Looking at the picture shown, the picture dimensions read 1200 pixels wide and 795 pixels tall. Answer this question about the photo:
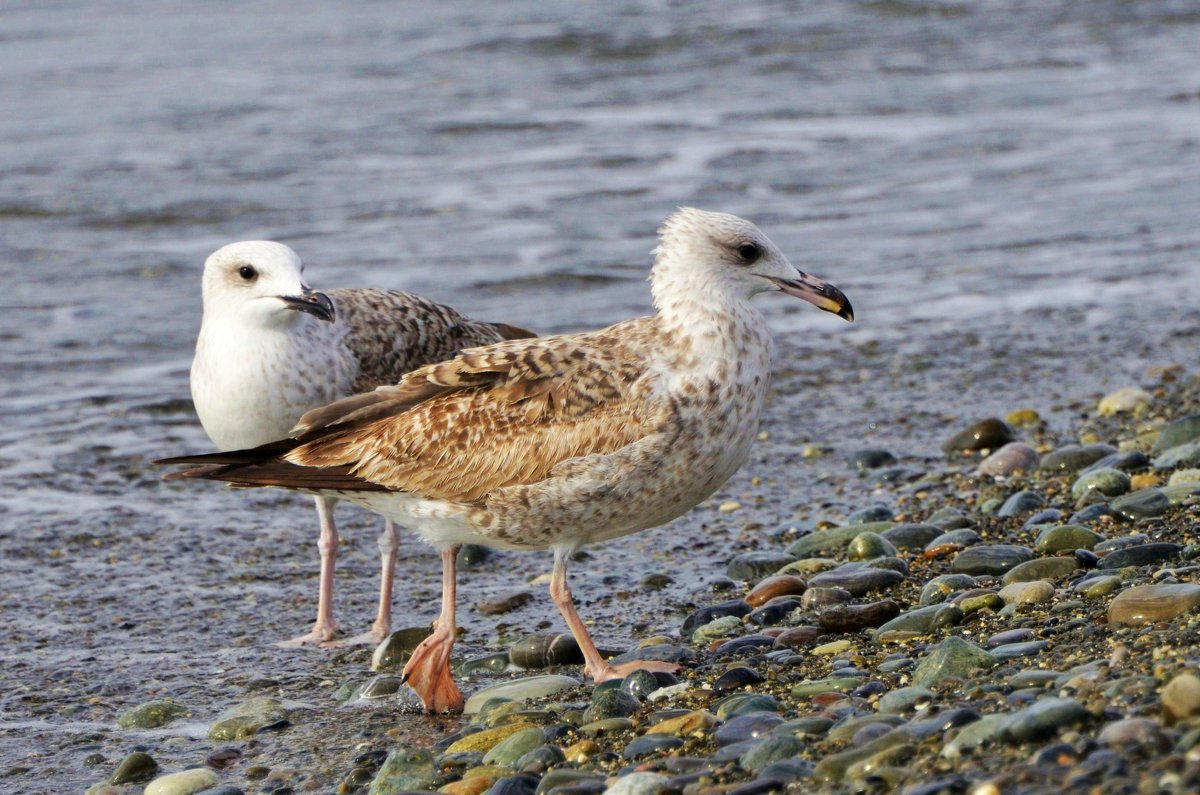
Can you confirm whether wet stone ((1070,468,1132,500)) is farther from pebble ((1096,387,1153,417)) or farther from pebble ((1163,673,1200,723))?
pebble ((1163,673,1200,723))

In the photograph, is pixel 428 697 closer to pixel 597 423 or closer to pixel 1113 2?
pixel 597 423

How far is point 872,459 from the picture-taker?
27.0 ft

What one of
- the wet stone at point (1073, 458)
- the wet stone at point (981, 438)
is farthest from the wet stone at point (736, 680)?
the wet stone at point (981, 438)

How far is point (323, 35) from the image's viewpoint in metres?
22.1

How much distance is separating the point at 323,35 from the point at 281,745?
17785 mm

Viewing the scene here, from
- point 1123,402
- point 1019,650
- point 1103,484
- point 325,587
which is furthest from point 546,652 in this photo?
point 1123,402

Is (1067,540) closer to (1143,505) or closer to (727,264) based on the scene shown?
(1143,505)

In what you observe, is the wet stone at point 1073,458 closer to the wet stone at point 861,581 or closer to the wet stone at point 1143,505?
the wet stone at point 1143,505

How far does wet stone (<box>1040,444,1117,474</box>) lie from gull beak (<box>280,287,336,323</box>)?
10.9 ft

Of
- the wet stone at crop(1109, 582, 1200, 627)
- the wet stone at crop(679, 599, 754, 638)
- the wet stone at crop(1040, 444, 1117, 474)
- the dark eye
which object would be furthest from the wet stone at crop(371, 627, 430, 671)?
the wet stone at crop(1040, 444, 1117, 474)

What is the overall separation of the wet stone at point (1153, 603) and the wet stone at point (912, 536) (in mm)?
1629

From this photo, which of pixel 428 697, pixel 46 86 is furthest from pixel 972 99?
pixel 428 697

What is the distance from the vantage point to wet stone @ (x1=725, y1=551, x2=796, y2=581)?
680 centimetres

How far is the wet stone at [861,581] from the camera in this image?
20.2ft
